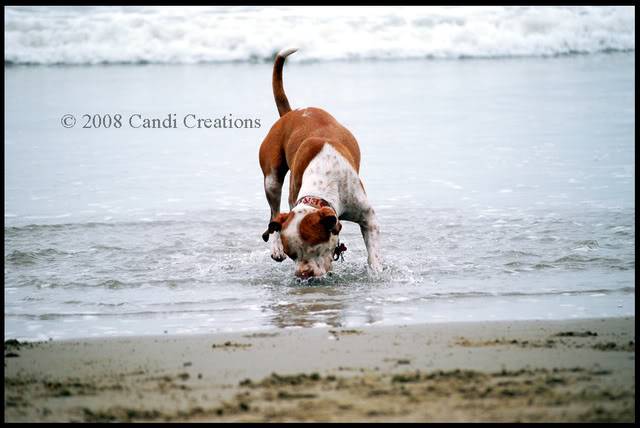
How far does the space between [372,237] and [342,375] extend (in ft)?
9.55

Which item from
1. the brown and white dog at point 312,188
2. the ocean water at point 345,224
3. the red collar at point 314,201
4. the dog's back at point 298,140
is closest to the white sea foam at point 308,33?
the ocean water at point 345,224

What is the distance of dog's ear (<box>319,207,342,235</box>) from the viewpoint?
5996 millimetres

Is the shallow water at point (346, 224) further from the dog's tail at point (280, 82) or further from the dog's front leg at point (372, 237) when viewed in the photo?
the dog's tail at point (280, 82)

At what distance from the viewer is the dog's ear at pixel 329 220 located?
5996 mm

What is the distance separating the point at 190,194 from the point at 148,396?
6.45 m

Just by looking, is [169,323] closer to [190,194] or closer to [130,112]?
[190,194]

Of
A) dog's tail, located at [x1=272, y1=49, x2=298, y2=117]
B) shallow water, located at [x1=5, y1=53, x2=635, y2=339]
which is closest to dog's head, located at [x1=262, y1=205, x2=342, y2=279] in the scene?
shallow water, located at [x1=5, y1=53, x2=635, y2=339]

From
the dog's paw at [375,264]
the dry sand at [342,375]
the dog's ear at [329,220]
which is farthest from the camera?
the dog's paw at [375,264]

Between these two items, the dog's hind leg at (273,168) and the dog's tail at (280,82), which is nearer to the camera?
the dog's hind leg at (273,168)

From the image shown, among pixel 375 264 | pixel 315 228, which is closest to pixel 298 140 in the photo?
pixel 375 264

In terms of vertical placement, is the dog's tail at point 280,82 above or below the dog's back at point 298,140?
above

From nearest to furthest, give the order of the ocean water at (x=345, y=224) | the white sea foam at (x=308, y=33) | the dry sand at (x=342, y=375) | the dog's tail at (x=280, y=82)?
the dry sand at (x=342, y=375) < the ocean water at (x=345, y=224) < the dog's tail at (x=280, y=82) < the white sea foam at (x=308, y=33)

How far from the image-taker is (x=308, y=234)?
6000 millimetres

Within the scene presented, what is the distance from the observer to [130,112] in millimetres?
15359
